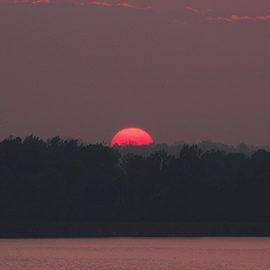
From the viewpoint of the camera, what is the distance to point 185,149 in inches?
5359

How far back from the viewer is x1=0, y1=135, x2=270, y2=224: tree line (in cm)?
12100

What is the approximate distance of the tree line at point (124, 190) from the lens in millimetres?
121000
